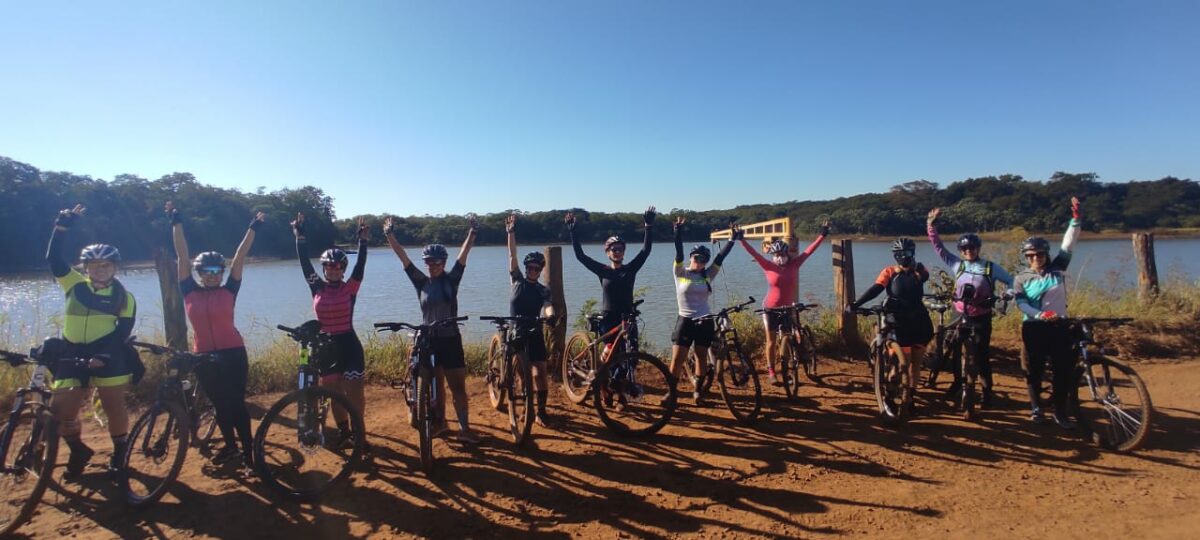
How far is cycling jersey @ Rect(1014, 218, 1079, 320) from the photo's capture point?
440 cm

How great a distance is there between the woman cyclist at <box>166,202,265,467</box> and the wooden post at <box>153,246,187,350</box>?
2.93m

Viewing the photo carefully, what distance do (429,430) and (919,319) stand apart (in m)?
4.61

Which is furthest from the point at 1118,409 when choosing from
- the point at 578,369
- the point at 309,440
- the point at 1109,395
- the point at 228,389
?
the point at 228,389

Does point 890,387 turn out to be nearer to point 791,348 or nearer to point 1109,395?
point 791,348

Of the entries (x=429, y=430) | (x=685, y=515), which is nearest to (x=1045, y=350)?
(x=685, y=515)

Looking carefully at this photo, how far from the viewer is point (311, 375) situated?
3.73m

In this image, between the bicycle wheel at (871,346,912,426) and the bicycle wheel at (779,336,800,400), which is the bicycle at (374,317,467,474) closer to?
the bicycle wheel at (779,336,800,400)

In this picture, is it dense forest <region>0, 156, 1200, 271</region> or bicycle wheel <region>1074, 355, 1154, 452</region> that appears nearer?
bicycle wheel <region>1074, 355, 1154, 452</region>

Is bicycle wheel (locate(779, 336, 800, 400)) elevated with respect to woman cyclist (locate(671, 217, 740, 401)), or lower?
lower

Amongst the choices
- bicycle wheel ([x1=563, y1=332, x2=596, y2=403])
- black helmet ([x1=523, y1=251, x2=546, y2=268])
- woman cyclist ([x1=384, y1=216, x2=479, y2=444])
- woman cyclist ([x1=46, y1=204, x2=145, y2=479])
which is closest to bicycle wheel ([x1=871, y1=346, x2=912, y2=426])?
bicycle wheel ([x1=563, y1=332, x2=596, y2=403])

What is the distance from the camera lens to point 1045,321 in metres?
4.43

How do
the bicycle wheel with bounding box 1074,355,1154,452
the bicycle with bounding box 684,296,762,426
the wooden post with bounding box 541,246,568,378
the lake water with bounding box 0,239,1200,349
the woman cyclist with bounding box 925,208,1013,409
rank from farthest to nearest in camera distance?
the lake water with bounding box 0,239,1200,349 < the wooden post with bounding box 541,246,568,378 < the woman cyclist with bounding box 925,208,1013,409 < the bicycle with bounding box 684,296,762,426 < the bicycle wheel with bounding box 1074,355,1154,452

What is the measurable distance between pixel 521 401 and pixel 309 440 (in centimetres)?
166

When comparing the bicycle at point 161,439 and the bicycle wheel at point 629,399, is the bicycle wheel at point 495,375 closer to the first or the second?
the bicycle wheel at point 629,399
